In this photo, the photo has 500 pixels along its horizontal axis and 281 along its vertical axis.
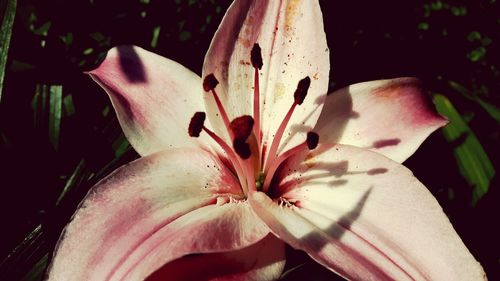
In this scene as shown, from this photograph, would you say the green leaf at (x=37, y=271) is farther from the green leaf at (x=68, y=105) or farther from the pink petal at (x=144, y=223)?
the green leaf at (x=68, y=105)

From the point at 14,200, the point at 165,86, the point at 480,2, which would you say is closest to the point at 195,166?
the point at 165,86

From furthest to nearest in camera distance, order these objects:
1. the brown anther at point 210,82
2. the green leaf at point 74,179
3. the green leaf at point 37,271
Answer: the green leaf at point 74,179 < the green leaf at point 37,271 < the brown anther at point 210,82

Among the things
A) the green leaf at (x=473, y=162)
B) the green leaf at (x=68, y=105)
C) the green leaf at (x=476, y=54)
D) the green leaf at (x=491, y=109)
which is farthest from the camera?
the green leaf at (x=476, y=54)

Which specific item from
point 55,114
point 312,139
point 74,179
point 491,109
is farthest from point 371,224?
point 491,109

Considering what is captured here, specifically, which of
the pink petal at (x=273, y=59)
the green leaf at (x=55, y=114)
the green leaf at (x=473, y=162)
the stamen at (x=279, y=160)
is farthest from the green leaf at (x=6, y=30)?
the green leaf at (x=473, y=162)

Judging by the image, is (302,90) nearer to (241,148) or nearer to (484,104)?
(241,148)

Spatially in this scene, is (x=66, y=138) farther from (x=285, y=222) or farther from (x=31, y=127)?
(x=285, y=222)

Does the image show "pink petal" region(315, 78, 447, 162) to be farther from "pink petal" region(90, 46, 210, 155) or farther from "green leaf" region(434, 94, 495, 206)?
"green leaf" region(434, 94, 495, 206)

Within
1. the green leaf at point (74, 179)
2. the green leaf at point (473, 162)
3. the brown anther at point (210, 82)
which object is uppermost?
the brown anther at point (210, 82)
